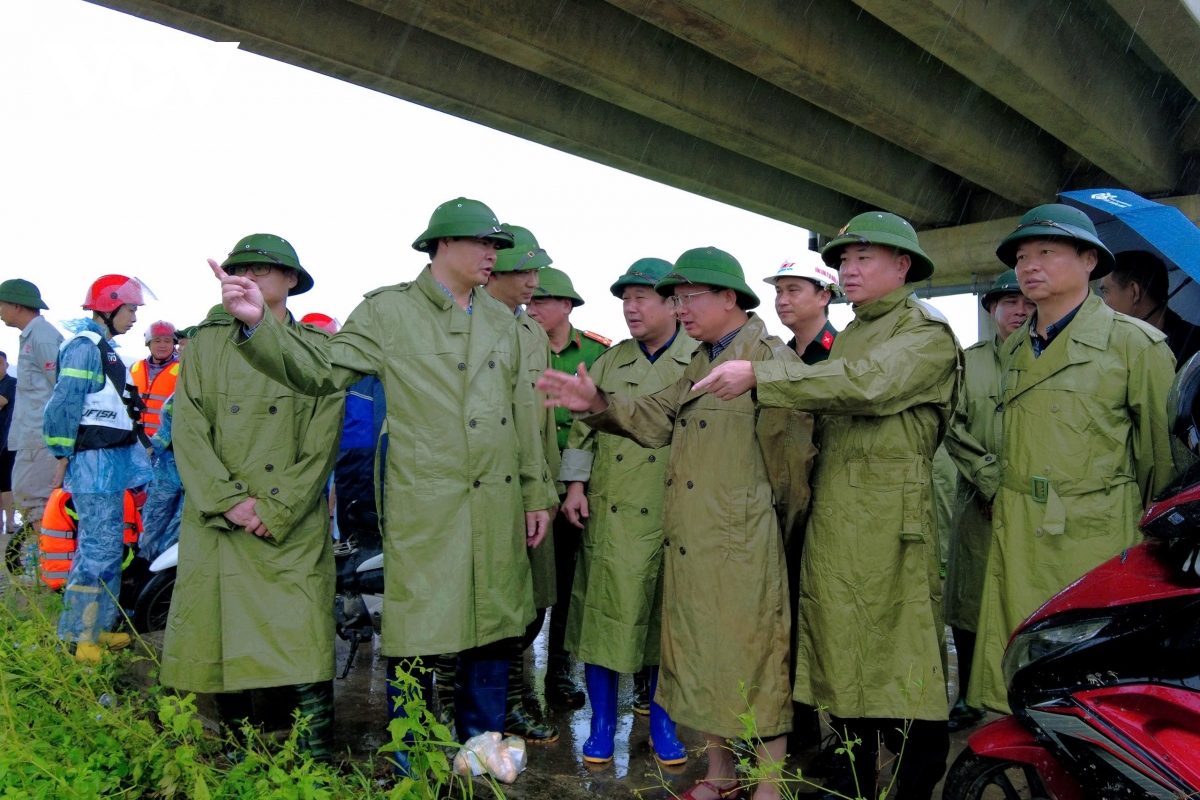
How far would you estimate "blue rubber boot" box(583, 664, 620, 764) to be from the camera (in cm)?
412

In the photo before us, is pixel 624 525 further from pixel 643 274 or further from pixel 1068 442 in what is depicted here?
pixel 1068 442

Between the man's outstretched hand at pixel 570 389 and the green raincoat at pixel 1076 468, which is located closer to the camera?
the green raincoat at pixel 1076 468

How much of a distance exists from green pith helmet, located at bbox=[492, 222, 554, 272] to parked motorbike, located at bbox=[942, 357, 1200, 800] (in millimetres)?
3100

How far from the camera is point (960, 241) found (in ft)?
45.8

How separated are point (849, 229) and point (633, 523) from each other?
1600 millimetres

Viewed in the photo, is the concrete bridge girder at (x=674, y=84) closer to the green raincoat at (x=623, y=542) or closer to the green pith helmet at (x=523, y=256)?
the green pith helmet at (x=523, y=256)

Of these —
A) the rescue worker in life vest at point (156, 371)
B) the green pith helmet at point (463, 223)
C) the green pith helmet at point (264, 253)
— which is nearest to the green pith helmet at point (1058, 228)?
the green pith helmet at point (463, 223)

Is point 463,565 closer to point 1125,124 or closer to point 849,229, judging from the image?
point 849,229

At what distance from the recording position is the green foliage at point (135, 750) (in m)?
3.02

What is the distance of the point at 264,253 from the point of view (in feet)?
13.4

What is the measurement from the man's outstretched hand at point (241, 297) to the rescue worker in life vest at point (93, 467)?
2.75 metres

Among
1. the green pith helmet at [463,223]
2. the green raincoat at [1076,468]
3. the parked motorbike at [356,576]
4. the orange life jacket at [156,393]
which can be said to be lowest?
the parked motorbike at [356,576]

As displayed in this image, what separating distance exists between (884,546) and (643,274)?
194cm

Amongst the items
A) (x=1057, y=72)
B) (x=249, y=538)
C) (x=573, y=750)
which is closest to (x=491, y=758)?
(x=573, y=750)
